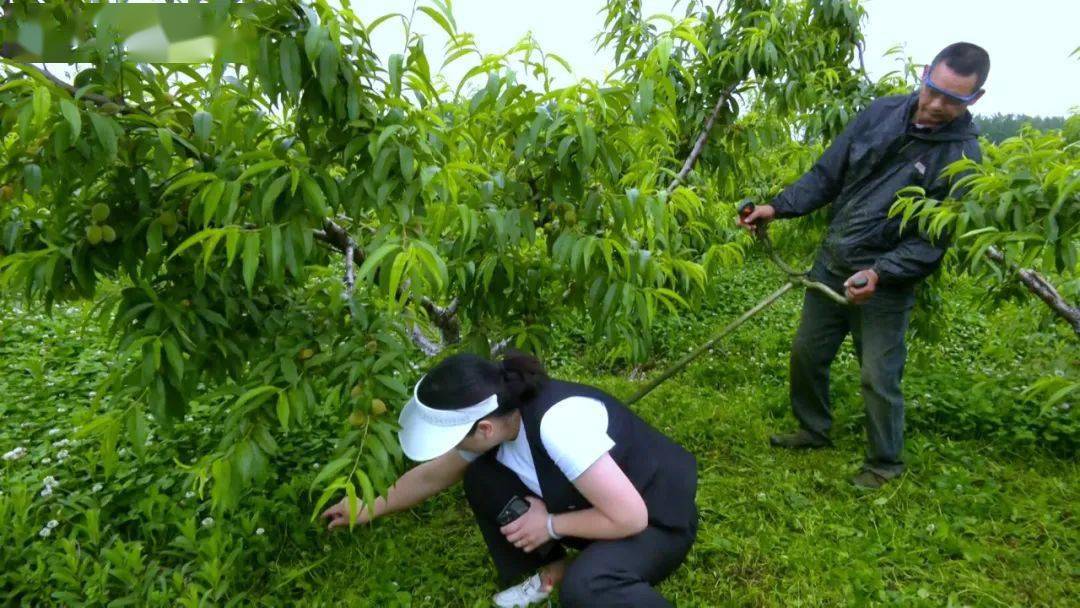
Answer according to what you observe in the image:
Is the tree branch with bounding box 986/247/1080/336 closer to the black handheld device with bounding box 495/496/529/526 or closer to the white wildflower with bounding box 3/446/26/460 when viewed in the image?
the black handheld device with bounding box 495/496/529/526

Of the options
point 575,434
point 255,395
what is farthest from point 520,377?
point 255,395

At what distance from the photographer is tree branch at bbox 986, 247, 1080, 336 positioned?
2.50 meters

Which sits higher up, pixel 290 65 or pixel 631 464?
pixel 290 65

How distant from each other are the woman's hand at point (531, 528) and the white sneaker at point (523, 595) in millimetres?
222

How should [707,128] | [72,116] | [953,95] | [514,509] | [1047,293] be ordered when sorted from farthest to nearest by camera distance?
1. [707,128]
2. [1047,293]
3. [953,95]
4. [514,509]
5. [72,116]

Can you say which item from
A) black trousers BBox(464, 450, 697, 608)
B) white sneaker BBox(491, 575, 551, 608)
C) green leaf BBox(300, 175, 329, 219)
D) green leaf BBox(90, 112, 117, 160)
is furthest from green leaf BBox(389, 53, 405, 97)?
white sneaker BBox(491, 575, 551, 608)

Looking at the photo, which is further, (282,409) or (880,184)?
(880,184)

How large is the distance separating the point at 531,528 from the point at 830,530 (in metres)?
1.15

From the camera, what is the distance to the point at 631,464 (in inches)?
70.6

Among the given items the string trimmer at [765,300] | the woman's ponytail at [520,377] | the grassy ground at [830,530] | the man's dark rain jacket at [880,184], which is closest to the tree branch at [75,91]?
the woman's ponytail at [520,377]

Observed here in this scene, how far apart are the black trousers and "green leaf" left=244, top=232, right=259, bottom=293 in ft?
2.77

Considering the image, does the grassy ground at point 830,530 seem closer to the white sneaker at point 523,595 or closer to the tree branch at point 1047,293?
the white sneaker at point 523,595

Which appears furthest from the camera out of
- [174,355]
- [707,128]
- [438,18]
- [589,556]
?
[707,128]

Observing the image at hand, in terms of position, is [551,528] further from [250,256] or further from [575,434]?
[250,256]
